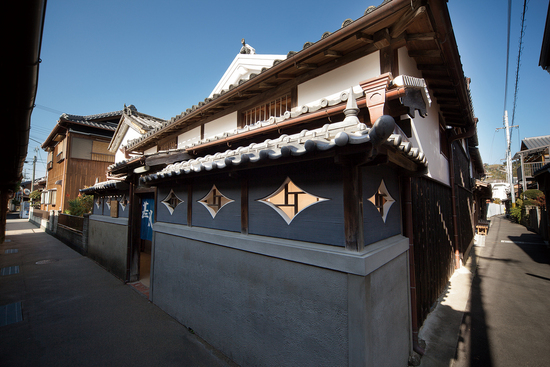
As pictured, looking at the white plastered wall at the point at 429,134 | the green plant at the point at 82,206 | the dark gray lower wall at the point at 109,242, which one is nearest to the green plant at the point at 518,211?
the white plastered wall at the point at 429,134

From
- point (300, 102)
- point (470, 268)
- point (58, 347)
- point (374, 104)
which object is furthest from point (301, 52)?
point (470, 268)

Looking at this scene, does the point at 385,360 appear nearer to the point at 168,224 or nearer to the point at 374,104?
the point at 374,104

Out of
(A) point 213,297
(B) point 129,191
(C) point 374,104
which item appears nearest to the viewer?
(C) point 374,104

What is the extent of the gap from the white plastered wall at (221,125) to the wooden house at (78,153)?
18.1m

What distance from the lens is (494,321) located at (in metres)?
5.34

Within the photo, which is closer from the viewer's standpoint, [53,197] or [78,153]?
[78,153]

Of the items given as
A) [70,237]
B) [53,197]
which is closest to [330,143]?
[70,237]

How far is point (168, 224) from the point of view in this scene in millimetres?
6184

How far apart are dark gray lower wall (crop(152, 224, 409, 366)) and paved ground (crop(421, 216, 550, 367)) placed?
1.42 metres

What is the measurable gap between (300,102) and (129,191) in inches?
272

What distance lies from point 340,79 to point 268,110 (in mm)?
2207

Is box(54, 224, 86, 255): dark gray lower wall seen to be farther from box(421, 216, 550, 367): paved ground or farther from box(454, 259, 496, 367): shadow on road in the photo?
box(454, 259, 496, 367): shadow on road

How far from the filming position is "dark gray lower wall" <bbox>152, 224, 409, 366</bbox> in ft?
9.04

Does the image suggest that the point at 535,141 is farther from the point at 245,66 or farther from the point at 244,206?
the point at 244,206
